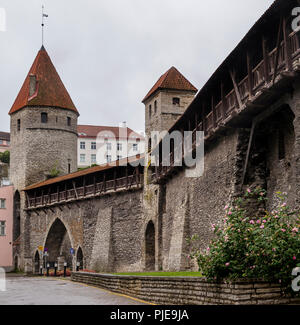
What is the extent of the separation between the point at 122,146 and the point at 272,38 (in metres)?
78.3

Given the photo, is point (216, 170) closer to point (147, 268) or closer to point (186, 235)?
point (186, 235)

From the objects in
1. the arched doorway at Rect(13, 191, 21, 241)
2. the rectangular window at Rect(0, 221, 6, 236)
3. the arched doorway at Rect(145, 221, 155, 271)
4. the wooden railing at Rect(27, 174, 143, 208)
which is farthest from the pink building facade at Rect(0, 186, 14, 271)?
the arched doorway at Rect(145, 221, 155, 271)

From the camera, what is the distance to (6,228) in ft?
160

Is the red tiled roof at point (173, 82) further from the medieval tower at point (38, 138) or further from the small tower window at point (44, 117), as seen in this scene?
the small tower window at point (44, 117)

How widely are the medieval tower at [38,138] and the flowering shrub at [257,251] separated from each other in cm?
3813

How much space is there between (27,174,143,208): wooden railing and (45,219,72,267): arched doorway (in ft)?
7.18

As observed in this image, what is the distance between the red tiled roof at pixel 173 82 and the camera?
109 ft

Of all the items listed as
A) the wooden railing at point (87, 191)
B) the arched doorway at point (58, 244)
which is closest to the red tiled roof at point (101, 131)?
the wooden railing at point (87, 191)

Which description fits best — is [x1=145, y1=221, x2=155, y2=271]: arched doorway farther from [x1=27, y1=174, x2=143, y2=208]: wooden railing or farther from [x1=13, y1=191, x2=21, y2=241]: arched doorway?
[x1=13, y1=191, x2=21, y2=241]: arched doorway

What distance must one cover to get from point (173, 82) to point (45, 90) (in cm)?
1979

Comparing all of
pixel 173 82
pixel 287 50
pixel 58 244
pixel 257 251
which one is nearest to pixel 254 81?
pixel 287 50

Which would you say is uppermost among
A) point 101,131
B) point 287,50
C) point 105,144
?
point 101,131

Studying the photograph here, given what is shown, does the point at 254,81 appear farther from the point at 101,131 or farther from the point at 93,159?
the point at 101,131
